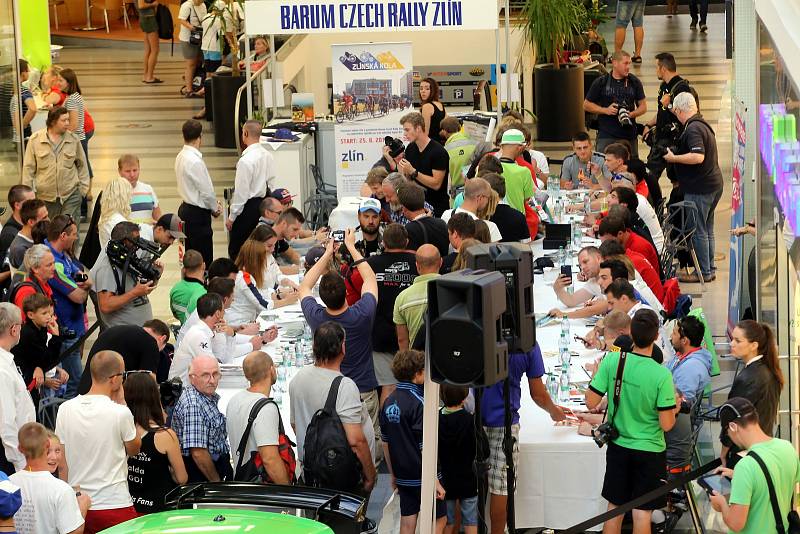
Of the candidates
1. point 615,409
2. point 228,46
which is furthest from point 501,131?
point 228,46

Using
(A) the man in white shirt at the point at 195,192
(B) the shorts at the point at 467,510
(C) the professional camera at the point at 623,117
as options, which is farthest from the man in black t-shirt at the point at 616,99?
(B) the shorts at the point at 467,510

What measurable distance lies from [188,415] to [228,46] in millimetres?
12918

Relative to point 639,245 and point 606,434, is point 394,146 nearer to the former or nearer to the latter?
point 639,245

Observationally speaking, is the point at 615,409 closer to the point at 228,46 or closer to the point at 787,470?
the point at 787,470

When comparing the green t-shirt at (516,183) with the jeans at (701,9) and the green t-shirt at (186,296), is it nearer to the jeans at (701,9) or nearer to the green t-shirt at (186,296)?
the green t-shirt at (186,296)

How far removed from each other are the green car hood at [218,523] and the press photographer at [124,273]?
3.49m

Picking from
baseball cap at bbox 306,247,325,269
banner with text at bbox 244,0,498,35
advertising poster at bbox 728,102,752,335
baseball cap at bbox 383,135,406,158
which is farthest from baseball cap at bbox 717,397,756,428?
banner with text at bbox 244,0,498,35

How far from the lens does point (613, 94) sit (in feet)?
45.4

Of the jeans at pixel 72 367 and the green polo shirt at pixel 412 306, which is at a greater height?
the green polo shirt at pixel 412 306

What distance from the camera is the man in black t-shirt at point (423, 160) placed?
11.6 meters

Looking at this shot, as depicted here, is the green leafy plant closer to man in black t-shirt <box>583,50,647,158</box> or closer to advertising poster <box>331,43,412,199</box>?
man in black t-shirt <box>583,50,647,158</box>

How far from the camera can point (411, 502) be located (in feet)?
21.2

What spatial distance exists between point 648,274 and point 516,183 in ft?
6.02

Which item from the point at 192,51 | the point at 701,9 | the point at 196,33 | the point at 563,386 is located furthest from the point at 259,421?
the point at 701,9
